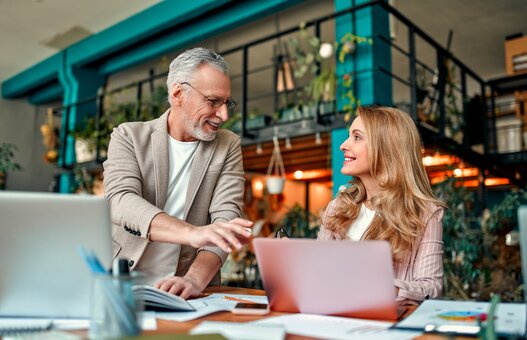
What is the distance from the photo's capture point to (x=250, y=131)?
16.8 feet

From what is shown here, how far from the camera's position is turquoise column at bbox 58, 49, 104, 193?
7680 mm

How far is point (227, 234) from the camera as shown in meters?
1.31

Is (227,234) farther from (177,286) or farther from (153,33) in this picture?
(153,33)

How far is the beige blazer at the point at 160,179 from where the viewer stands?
180 centimetres

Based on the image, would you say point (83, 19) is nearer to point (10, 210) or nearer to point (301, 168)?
point (301, 168)

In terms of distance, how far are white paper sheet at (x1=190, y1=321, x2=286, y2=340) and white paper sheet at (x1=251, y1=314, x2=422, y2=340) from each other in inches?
2.1

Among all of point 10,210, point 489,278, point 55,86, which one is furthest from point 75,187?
point 10,210

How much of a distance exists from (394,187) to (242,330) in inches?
39.9

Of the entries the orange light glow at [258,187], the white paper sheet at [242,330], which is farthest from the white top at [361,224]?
the orange light glow at [258,187]

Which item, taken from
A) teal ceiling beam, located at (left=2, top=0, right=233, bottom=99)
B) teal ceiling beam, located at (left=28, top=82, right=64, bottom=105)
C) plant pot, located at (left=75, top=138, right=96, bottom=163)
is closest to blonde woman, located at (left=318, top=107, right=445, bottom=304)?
teal ceiling beam, located at (left=2, top=0, right=233, bottom=99)

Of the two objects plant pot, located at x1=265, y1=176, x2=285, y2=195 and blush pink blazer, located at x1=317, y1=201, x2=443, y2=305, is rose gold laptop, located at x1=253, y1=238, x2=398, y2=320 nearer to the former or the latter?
blush pink blazer, located at x1=317, y1=201, x2=443, y2=305

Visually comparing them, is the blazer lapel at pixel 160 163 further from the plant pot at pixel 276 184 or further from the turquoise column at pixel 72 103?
the turquoise column at pixel 72 103

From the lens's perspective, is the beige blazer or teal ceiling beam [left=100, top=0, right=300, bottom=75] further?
teal ceiling beam [left=100, top=0, right=300, bottom=75]

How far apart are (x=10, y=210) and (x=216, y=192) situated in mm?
993
